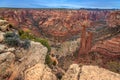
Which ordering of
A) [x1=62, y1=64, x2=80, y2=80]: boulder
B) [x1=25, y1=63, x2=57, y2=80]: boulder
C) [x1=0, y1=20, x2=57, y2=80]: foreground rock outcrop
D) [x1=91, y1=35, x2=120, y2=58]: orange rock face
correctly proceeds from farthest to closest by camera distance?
[x1=91, y1=35, x2=120, y2=58]: orange rock face → [x1=0, y1=20, x2=57, y2=80]: foreground rock outcrop → [x1=25, y1=63, x2=57, y2=80]: boulder → [x1=62, y1=64, x2=80, y2=80]: boulder

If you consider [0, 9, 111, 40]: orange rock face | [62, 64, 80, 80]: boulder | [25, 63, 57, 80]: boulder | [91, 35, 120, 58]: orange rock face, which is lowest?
[0, 9, 111, 40]: orange rock face

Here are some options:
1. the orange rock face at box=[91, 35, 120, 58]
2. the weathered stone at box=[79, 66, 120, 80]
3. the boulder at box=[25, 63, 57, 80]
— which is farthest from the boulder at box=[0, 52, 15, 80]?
the orange rock face at box=[91, 35, 120, 58]

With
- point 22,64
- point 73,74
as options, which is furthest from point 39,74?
point 73,74

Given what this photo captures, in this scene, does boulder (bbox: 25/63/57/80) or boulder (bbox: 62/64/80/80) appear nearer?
boulder (bbox: 62/64/80/80)

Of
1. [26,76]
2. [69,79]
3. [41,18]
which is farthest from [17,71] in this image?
[41,18]

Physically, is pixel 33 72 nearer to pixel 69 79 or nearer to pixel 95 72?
pixel 69 79

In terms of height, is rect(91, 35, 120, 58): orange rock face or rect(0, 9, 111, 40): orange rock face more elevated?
rect(91, 35, 120, 58): orange rock face

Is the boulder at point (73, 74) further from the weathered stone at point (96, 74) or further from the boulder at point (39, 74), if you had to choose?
the boulder at point (39, 74)

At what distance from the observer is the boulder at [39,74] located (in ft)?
61.6

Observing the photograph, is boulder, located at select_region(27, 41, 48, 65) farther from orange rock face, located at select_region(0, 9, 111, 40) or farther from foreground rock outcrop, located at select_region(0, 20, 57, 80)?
orange rock face, located at select_region(0, 9, 111, 40)

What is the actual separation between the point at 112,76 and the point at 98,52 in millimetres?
27294

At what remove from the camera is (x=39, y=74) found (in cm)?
1906

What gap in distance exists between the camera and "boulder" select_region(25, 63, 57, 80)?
739 inches

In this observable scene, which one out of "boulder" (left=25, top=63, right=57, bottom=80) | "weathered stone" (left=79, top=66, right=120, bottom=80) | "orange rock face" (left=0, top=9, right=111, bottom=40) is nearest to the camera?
"weathered stone" (left=79, top=66, right=120, bottom=80)
